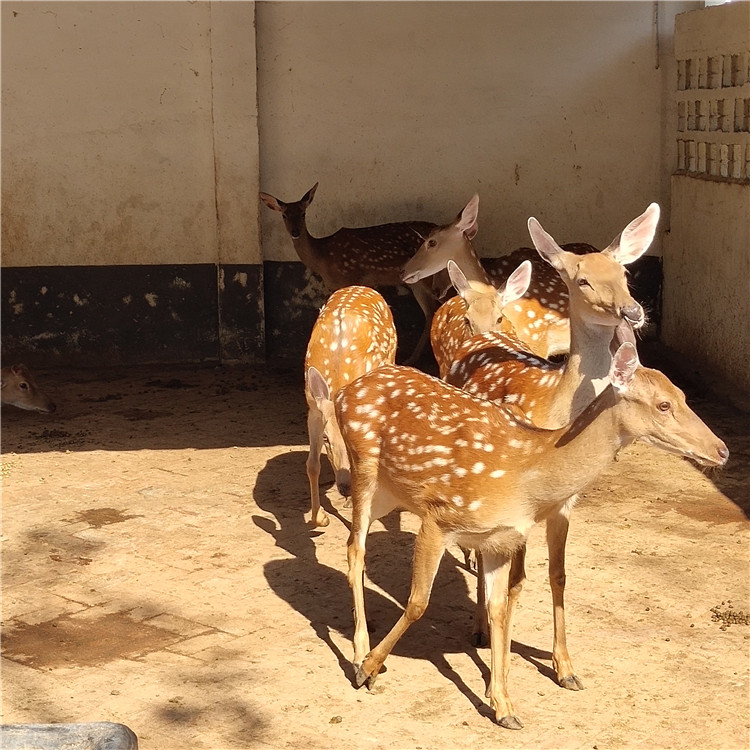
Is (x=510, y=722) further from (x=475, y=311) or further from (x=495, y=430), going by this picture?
(x=475, y=311)

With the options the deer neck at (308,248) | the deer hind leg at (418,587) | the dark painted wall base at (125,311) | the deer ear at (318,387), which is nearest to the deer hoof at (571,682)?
the deer hind leg at (418,587)

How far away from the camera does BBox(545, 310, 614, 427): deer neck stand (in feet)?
17.1

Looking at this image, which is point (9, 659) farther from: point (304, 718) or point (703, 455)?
point (703, 455)

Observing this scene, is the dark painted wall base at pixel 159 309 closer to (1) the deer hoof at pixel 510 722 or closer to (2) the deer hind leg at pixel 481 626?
(2) the deer hind leg at pixel 481 626

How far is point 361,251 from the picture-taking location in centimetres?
1005

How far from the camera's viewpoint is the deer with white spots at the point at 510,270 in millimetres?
7902

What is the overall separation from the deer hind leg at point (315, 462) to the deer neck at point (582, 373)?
1.51 m

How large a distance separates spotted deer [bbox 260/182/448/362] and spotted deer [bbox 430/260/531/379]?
2965 millimetres

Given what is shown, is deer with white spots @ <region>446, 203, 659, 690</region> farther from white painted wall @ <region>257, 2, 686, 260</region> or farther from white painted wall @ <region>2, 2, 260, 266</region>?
white painted wall @ <region>2, 2, 260, 266</region>

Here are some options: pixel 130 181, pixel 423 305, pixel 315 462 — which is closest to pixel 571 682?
pixel 315 462

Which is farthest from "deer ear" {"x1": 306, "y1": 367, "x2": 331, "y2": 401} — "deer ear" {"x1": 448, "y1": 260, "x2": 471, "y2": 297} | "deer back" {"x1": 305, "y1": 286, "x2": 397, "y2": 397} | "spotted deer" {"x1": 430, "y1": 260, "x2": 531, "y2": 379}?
"deer ear" {"x1": 448, "y1": 260, "x2": 471, "y2": 297}

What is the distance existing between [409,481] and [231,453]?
365 cm

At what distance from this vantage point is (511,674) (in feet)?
16.3

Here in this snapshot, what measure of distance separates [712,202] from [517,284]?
11.1 feet
